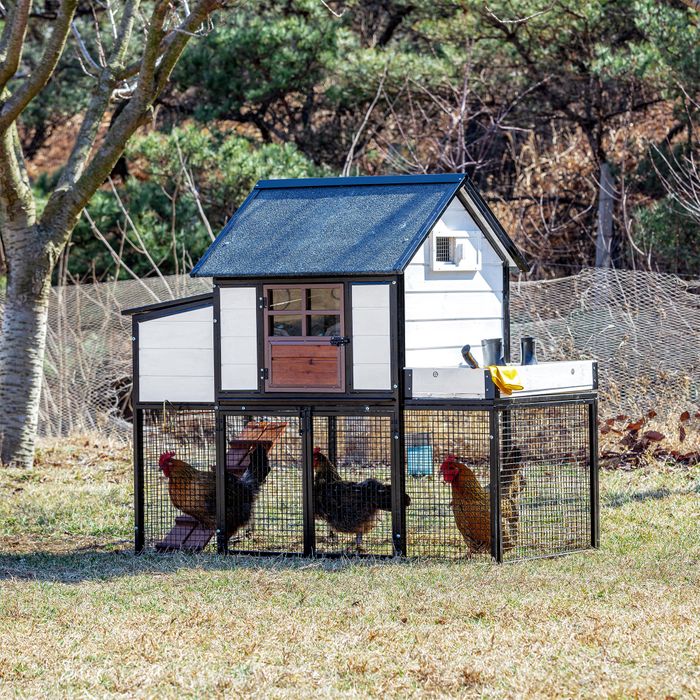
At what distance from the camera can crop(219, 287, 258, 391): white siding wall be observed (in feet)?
23.0

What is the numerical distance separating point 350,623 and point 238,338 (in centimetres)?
228

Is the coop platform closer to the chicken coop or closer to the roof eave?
the chicken coop

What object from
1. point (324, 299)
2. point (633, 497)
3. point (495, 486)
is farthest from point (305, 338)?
point (633, 497)

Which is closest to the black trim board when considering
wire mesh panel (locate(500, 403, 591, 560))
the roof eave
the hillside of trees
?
the roof eave

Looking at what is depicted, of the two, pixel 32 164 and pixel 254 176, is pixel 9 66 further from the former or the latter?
pixel 32 164

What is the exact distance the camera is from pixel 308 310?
693cm

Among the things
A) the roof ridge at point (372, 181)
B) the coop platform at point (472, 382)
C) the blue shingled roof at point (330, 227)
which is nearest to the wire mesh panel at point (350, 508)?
the coop platform at point (472, 382)

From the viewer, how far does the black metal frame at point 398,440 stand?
22.0 ft

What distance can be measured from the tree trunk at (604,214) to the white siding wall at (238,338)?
9.86 metres

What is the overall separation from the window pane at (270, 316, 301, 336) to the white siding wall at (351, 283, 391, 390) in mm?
396

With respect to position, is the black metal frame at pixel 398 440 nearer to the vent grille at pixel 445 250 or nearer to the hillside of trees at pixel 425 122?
the vent grille at pixel 445 250

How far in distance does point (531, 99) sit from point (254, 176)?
474cm

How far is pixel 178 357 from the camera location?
7.27 m

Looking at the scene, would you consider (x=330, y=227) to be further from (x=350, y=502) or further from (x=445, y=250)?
(x=350, y=502)
